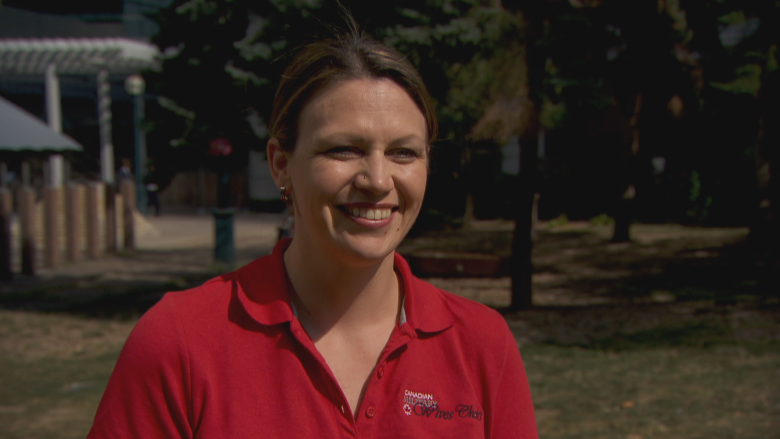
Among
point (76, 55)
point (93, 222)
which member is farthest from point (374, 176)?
point (76, 55)

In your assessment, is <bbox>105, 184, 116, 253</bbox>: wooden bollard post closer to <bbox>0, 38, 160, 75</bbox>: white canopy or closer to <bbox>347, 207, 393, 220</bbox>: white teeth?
<bbox>0, 38, 160, 75</bbox>: white canopy

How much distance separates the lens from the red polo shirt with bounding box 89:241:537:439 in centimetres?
156

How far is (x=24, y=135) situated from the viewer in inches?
420

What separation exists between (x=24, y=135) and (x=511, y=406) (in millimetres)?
10799

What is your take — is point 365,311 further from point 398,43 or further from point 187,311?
point 398,43

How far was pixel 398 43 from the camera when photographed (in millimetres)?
6586

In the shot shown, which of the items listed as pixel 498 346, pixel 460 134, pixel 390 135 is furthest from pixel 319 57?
pixel 460 134

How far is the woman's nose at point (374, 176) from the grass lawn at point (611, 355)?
354 centimetres

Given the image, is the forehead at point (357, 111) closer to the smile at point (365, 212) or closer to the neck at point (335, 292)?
the smile at point (365, 212)

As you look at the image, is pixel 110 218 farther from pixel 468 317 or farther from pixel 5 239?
pixel 468 317

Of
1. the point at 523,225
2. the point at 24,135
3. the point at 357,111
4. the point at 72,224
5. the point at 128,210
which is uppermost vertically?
the point at 24,135

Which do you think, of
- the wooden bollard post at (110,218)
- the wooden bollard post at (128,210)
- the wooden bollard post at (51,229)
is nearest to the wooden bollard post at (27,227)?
the wooden bollard post at (51,229)

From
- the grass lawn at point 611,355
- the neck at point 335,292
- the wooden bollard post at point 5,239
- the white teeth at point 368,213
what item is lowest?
the grass lawn at point 611,355

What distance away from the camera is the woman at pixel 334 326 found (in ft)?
5.18
